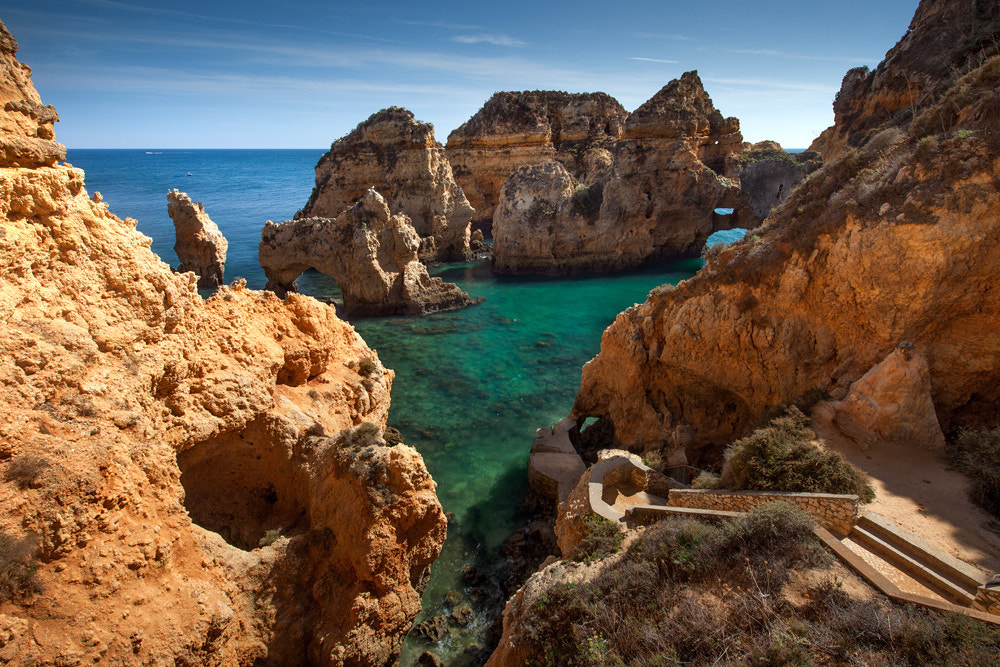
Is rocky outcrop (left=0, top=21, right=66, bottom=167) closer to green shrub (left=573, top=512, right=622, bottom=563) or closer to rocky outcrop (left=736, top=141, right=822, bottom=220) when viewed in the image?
green shrub (left=573, top=512, right=622, bottom=563)

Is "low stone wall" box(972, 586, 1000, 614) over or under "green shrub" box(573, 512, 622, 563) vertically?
over

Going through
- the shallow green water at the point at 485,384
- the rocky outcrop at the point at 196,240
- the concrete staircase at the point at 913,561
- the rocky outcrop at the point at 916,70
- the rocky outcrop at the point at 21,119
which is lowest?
the shallow green water at the point at 485,384

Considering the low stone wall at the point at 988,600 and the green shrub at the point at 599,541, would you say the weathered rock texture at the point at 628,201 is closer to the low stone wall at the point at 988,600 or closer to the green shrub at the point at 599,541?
the green shrub at the point at 599,541

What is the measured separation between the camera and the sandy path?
279 inches

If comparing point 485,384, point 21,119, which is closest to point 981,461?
point 21,119

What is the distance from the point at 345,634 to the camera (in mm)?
7250

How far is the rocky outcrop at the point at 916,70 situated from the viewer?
1678cm

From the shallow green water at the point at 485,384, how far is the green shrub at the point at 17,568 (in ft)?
21.7

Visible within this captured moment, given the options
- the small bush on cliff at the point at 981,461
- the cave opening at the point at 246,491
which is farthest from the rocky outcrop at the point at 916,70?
the cave opening at the point at 246,491

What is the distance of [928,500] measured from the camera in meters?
8.02

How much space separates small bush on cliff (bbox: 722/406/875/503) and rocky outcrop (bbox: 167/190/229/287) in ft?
98.6

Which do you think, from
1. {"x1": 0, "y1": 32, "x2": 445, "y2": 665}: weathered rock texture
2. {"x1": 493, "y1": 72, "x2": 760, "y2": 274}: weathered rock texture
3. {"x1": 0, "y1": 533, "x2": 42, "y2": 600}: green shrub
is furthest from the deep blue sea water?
{"x1": 0, "y1": 533, "x2": 42, "y2": 600}: green shrub

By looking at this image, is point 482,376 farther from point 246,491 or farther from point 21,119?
point 21,119

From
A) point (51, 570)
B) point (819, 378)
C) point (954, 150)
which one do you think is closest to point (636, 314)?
point (819, 378)
